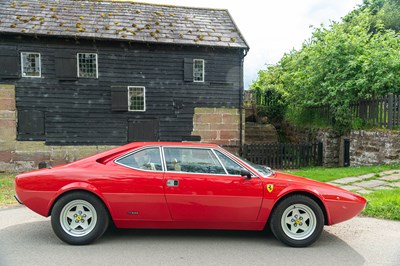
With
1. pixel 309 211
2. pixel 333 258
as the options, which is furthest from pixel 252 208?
pixel 333 258

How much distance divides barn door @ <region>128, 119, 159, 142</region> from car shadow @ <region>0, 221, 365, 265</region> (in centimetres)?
905

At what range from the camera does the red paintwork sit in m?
4.35

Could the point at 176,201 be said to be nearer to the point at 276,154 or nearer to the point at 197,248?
the point at 197,248

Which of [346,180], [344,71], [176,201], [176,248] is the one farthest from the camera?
[344,71]

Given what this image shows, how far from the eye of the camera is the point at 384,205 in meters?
6.14

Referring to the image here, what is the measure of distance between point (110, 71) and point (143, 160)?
32.9 ft

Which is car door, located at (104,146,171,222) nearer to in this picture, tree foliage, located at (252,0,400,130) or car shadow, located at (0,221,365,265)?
car shadow, located at (0,221,365,265)

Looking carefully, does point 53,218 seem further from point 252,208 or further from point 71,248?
point 252,208

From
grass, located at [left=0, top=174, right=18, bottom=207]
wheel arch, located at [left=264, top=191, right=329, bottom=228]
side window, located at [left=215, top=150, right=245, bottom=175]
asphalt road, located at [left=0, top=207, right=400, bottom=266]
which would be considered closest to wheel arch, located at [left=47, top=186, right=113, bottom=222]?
asphalt road, located at [left=0, top=207, right=400, bottom=266]

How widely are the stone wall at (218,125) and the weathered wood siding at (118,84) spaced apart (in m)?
0.28

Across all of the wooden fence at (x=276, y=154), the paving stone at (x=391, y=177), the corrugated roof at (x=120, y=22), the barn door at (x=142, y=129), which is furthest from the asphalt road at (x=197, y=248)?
the corrugated roof at (x=120, y=22)

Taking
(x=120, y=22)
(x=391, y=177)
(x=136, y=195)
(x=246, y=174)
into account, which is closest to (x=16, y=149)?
(x=120, y=22)

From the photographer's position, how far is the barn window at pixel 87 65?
13438mm

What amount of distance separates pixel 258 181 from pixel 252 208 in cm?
38
